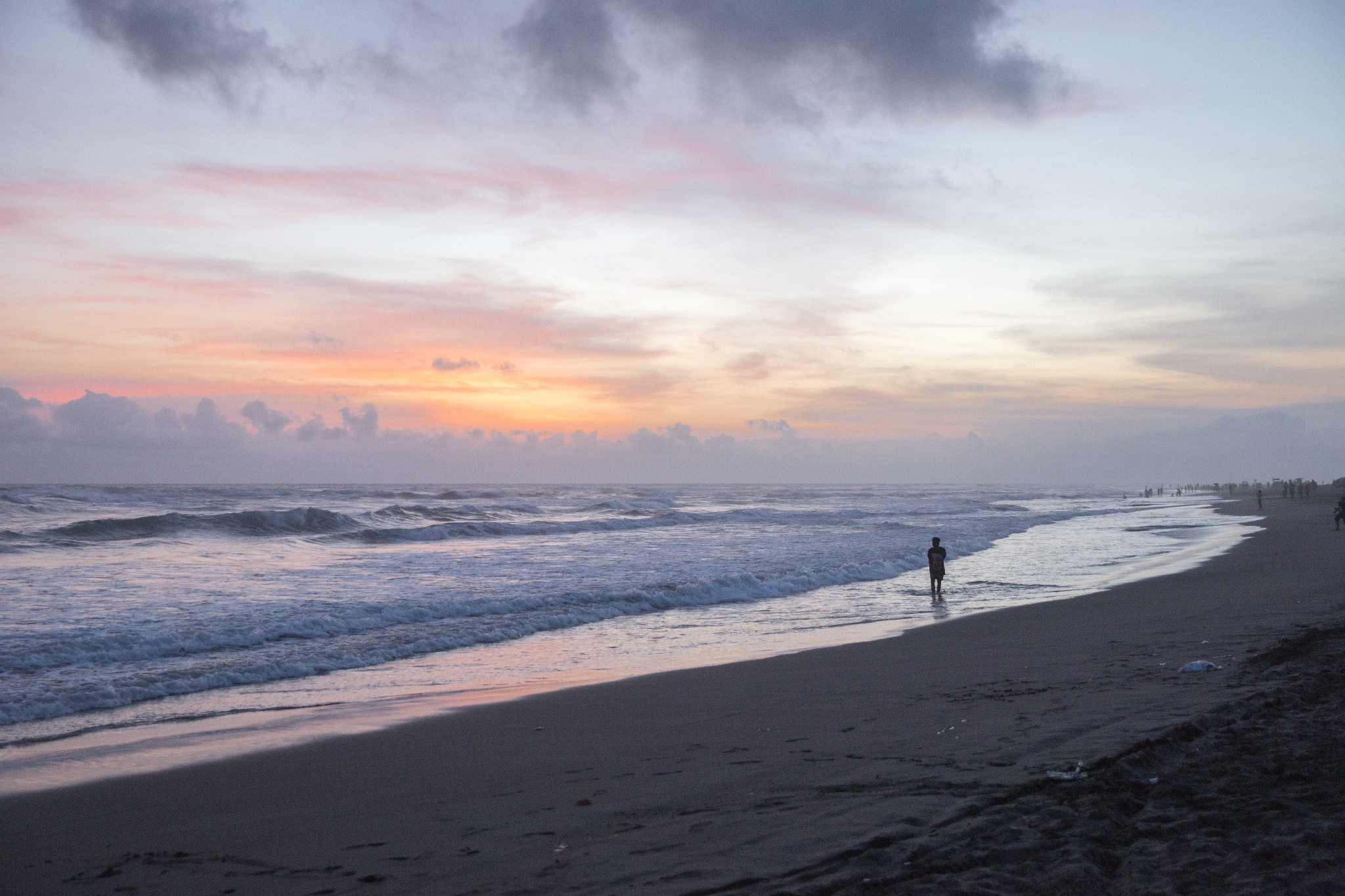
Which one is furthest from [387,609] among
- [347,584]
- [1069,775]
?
[1069,775]

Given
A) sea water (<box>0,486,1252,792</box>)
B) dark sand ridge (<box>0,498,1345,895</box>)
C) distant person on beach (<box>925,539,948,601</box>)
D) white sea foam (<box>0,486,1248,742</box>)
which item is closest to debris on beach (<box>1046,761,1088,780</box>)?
dark sand ridge (<box>0,498,1345,895</box>)

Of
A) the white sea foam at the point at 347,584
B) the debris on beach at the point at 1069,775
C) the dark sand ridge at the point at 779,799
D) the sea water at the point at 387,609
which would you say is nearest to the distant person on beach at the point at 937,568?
the sea water at the point at 387,609

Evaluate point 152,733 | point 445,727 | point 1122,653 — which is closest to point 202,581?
point 152,733

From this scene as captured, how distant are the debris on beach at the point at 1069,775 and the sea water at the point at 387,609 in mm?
5896

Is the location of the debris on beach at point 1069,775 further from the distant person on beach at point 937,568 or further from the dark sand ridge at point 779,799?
the distant person on beach at point 937,568

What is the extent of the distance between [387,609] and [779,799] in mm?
11247

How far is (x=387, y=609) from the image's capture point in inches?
575

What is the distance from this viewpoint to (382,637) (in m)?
Result: 12.7

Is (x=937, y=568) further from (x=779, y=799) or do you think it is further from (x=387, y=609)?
(x=779, y=799)

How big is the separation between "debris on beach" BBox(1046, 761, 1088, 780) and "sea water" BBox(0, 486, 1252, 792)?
232 inches

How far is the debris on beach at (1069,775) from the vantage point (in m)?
4.96

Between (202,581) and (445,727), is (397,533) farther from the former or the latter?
(445,727)

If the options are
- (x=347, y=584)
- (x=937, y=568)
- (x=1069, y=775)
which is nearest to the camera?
(x=1069, y=775)

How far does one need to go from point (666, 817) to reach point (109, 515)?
44999 mm
